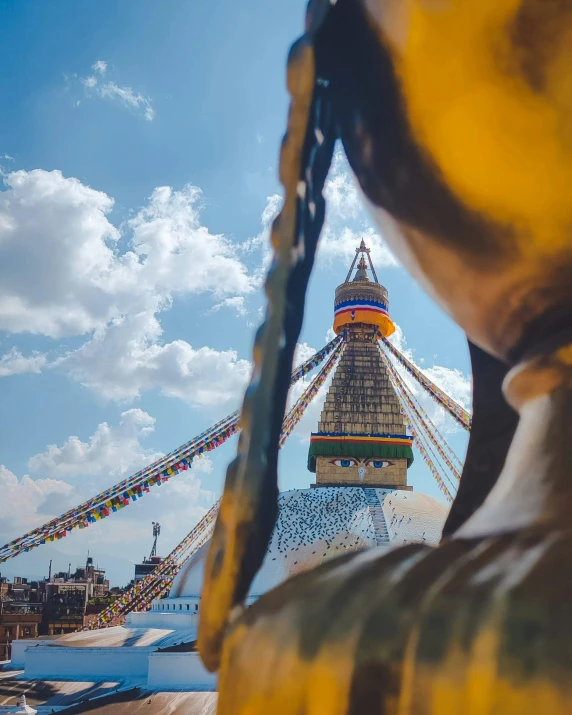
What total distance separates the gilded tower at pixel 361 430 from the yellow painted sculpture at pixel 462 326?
15412 millimetres

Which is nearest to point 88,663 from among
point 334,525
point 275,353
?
point 334,525

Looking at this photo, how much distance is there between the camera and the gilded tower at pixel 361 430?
1627cm

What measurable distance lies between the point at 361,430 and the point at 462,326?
52.2 ft

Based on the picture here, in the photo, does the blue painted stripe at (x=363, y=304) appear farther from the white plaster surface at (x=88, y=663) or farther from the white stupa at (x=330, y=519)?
the white plaster surface at (x=88, y=663)

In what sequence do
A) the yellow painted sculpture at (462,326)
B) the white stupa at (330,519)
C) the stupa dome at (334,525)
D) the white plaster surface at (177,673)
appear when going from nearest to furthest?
1. the yellow painted sculpture at (462,326)
2. the white plaster surface at (177,673)
3. the white stupa at (330,519)
4. the stupa dome at (334,525)

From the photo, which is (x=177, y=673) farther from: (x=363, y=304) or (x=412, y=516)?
(x=363, y=304)

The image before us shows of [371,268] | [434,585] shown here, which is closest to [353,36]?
[434,585]

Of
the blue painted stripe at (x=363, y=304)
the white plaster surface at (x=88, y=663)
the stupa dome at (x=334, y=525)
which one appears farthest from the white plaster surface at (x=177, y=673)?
the blue painted stripe at (x=363, y=304)

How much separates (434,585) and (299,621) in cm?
13

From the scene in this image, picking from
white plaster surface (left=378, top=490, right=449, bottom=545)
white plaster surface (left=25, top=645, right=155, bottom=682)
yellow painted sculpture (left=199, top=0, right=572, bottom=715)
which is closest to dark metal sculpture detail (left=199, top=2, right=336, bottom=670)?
yellow painted sculpture (left=199, top=0, right=572, bottom=715)

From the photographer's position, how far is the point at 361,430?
1669 cm

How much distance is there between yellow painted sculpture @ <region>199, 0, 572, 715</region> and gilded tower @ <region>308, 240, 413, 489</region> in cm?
1541

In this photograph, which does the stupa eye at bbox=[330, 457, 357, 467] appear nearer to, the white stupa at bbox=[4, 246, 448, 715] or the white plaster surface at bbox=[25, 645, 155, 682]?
the white stupa at bbox=[4, 246, 448, 715]

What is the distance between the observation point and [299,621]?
25.1 inches
